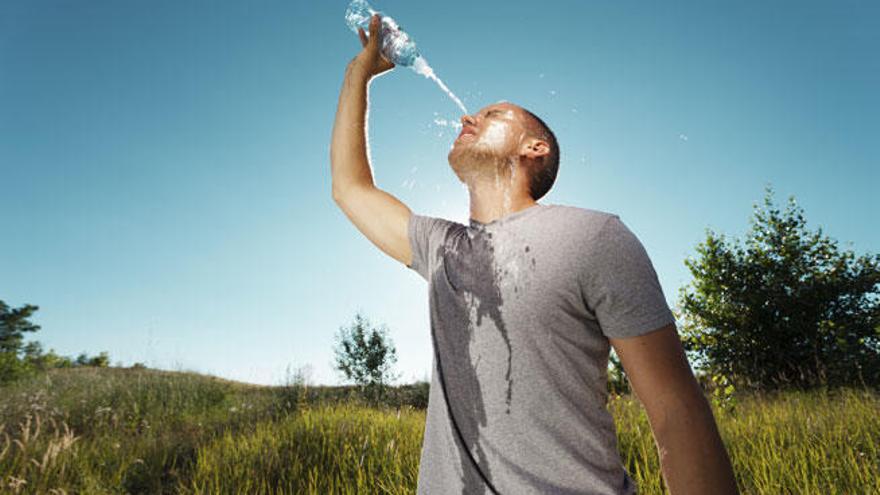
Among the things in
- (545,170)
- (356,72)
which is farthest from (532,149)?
(356,72)

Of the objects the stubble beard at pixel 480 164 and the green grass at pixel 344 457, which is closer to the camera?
Result: the stubble beard at pixel 480 164

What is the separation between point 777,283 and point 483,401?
16.8m

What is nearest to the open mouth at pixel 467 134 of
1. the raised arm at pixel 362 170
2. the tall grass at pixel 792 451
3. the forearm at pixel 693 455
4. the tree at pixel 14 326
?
the raised arm at pixel 362 170

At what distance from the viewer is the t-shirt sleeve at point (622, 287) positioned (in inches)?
48.5

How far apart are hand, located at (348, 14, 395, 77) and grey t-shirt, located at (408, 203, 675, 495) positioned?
120 cm

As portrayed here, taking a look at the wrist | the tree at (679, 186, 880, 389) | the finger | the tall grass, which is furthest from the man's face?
the tree at (679, 186, 880, 389)

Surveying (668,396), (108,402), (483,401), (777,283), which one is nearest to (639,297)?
(668,396)

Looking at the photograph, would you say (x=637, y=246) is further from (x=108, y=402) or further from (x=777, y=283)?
(x=777, y=283)

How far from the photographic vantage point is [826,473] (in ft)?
12.4

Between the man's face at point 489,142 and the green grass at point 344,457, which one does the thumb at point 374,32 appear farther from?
the green grass at point 344,457

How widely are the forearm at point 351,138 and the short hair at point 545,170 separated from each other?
654 millimetres

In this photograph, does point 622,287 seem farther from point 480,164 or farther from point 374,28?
point 374,28

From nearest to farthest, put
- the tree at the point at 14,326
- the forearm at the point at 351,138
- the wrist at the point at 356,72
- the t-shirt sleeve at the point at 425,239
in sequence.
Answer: the t-shirt sleeve at the point at 425,239, the forearm at the point at 351,138, the wrist at the point at 356,72, the tree at the point at 14,326

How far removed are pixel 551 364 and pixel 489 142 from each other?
895 mm
